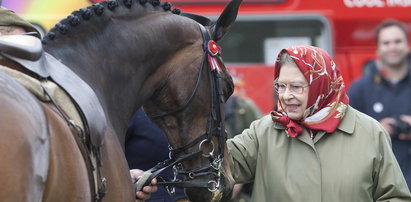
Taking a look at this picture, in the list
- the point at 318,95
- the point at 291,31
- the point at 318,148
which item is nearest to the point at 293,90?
the point at 318,95

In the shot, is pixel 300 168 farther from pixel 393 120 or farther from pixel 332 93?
pixel 393 120

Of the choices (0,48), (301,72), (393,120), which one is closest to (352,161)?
(301,72)

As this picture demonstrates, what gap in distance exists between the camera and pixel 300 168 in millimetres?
3672

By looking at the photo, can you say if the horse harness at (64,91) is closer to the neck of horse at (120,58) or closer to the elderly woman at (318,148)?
the neck of horse at (120,58)

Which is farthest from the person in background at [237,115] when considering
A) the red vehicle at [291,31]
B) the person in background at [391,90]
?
the red vehicle at [291,31]

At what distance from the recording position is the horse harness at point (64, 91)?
8.94 ft

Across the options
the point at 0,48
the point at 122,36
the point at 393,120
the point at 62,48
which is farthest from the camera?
the point at 393,120

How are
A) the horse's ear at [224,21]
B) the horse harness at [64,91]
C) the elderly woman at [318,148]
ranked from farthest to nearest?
the horse's ear at [224,21]
the elderly woman at [318,148]
the horse harness at [64,91]

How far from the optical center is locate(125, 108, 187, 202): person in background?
13.5 feet

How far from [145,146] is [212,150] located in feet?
1.62

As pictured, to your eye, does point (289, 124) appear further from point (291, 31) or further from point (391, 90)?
point (291, 31)

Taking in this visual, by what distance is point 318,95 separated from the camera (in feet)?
12.0

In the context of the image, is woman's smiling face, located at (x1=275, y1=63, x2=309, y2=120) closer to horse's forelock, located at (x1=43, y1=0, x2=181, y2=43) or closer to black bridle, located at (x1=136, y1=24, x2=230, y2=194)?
black bridle, located at (x1=136, y1=24, x2=230, y2=194)

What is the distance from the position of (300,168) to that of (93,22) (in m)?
1.08
